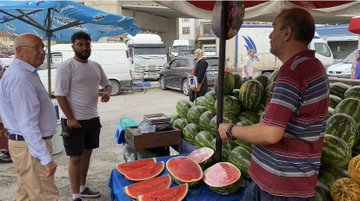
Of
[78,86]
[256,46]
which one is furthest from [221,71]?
[256,46]

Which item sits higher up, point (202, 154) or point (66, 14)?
point (66, 14)

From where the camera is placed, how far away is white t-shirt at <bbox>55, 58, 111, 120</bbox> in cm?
399

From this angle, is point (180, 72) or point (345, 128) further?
point (180, 72)

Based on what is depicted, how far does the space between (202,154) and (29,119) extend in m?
1.63

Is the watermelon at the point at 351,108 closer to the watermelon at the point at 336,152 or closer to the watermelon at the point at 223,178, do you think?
the watermelon at the point at 336,152

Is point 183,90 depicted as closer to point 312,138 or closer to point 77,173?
point 77,173

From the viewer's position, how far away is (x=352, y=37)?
81.1 feet

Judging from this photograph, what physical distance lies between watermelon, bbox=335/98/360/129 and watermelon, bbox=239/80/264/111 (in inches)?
29.0

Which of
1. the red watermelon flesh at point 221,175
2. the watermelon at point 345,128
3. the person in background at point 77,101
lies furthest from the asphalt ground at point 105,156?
the watermelon at point 345,128

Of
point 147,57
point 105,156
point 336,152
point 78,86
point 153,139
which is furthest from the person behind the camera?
point 147,57

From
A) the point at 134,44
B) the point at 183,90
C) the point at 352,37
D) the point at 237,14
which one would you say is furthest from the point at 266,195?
the point at 352,37

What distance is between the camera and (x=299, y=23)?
1807 millimetres

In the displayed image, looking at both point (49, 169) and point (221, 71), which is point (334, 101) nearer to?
point (221, 71)

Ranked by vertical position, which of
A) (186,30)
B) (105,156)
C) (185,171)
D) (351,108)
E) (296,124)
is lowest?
(105,156)
